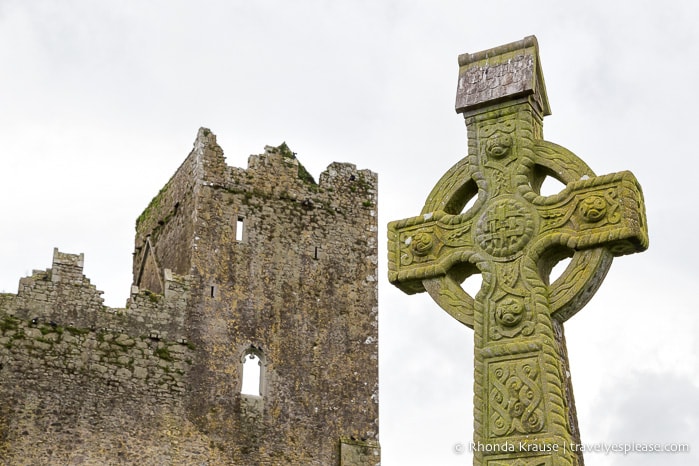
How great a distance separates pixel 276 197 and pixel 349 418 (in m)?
4.06

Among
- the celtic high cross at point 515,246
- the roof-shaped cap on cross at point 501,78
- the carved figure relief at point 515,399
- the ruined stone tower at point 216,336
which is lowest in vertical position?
the carved figure relief at point 515,399

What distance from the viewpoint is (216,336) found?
2119cm

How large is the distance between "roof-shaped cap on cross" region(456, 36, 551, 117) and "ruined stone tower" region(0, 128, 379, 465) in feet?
43.8

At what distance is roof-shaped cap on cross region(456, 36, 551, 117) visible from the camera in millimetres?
6879

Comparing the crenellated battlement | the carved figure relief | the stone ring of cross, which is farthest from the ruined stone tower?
the carved figure relief

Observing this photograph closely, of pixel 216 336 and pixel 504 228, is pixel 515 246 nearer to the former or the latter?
pixel 504 228

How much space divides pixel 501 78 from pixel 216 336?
1474 cm

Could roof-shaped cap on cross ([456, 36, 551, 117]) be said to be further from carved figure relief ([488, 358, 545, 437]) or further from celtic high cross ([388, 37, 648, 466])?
carved figure relief ([488, 358, 545, 437])

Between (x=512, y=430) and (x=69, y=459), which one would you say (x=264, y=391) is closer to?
(x=69, y=459)

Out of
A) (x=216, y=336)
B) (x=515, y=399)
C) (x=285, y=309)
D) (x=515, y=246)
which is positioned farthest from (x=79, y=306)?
(x=515, y=399)

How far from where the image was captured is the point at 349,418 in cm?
2178

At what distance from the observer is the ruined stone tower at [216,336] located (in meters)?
19.4

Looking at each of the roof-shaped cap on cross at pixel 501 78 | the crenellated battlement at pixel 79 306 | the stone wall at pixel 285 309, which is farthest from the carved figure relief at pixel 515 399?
the stone wall at pixel 285 309

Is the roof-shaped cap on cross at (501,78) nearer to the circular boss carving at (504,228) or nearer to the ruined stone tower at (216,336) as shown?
the circular boss carving at (504,228)
